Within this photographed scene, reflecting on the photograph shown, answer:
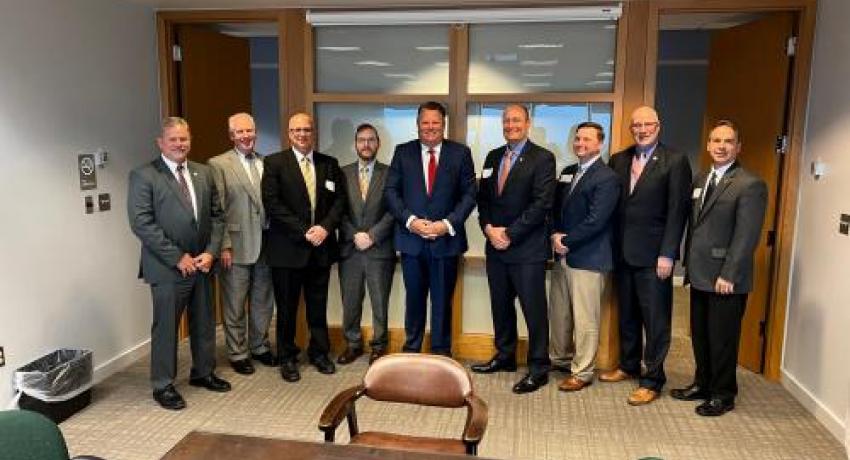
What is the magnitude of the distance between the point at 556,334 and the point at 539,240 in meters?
0.71

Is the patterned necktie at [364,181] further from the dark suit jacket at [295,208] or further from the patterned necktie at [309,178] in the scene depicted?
the patterned necktie at [309,178]

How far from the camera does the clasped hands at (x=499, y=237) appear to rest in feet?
11.7

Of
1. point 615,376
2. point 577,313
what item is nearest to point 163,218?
point 577,313

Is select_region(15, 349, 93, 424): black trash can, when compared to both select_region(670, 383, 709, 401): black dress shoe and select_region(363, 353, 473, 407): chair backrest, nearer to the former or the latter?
select_region(363, 353, 473, 407): chair backrest

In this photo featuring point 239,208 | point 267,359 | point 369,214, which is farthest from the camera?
point 267,359

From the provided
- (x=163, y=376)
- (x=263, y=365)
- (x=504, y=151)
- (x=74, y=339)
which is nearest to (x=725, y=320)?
(x=504, y=151)

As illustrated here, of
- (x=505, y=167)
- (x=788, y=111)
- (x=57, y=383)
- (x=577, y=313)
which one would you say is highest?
(x=788, y=111)

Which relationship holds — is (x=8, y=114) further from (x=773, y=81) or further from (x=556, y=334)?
(x=773, y=81)

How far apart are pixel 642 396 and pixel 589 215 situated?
110 cm

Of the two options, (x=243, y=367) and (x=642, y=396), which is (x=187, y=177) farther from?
(x=642, y=396)

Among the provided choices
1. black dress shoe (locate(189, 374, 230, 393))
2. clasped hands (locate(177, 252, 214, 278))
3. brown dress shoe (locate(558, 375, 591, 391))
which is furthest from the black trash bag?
brown dress shoe (locate(558, 375, 591, 391))

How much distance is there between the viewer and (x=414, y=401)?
2.23 metres

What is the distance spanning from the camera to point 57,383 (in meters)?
3.16

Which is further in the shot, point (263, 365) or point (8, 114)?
point (263, 365)
